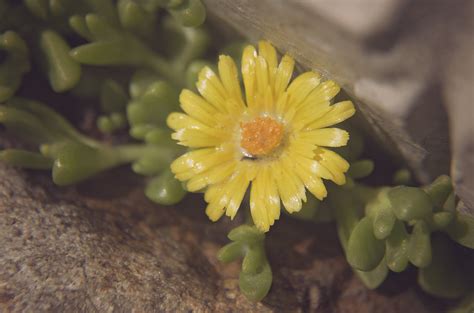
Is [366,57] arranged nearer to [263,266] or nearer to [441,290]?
[263,266]

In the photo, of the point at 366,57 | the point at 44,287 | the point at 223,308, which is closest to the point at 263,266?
the point at 223,308

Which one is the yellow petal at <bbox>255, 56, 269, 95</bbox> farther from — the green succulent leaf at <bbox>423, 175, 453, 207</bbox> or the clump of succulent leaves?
the green succulent leaf at <bbox>423, 175, 453, 207</bbox>

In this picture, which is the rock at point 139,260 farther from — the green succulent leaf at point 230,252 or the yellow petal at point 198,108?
the yellow petal at point 198,108

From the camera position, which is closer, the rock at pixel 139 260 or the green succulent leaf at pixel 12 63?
the rock at pixel 139 260

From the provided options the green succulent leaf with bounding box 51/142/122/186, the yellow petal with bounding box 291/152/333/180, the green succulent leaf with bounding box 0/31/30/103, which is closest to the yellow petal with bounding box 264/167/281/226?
the yellow petal with bounding box 291/152/333/180

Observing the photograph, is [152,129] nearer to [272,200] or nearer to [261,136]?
[261,136]

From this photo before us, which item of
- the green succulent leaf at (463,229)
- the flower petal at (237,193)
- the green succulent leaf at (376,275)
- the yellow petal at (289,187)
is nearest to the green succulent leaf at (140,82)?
the flower petal at (237,193)
